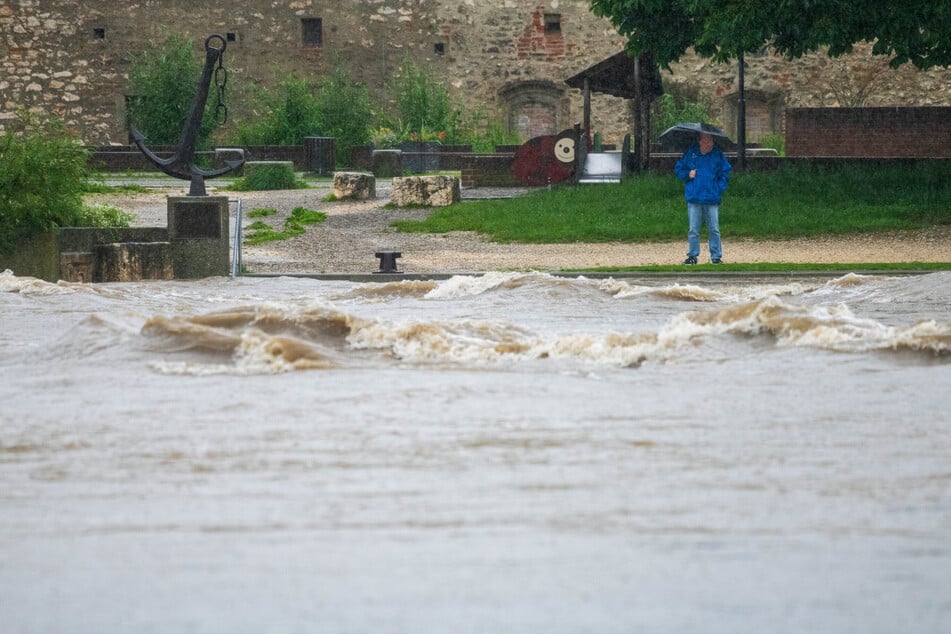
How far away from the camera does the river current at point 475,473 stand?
5.35 m

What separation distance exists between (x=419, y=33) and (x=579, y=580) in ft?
124

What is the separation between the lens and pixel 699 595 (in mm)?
5352

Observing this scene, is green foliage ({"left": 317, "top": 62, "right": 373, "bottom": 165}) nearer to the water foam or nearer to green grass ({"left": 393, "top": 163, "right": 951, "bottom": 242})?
green grass ({"left": 393, "top": 163, "right": 951, "bottom": 242})

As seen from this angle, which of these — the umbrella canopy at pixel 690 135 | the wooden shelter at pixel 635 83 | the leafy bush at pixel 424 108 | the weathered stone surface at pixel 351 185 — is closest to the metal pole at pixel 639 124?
the wooden shelter at pixel 635 83

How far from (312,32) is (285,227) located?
2201 cm

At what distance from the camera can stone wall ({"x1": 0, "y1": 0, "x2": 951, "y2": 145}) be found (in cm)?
4091

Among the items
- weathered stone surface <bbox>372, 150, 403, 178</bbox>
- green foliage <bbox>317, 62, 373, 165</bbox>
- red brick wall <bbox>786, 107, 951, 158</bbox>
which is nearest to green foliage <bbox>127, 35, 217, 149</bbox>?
green foliage <bbox>317, 62, 373, 165</bbox>

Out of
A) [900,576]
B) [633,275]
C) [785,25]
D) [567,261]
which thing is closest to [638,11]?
[785,25]

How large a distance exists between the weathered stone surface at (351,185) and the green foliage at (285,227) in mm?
1941

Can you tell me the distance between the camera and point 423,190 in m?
24.5

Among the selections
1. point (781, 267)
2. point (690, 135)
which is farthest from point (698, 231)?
point (781, 267)

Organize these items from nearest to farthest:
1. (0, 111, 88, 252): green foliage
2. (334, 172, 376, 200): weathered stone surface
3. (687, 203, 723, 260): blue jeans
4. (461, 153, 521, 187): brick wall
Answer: (0, 111, 88, 252): green foliage < (687, 203, 723, 260): blue jeans < (334, 172, 376, 200): weathered stone surface < (461, 153, 521, 187): brick wall

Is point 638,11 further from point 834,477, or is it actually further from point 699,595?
point 699,595

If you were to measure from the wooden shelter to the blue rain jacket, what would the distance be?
9522 mm
